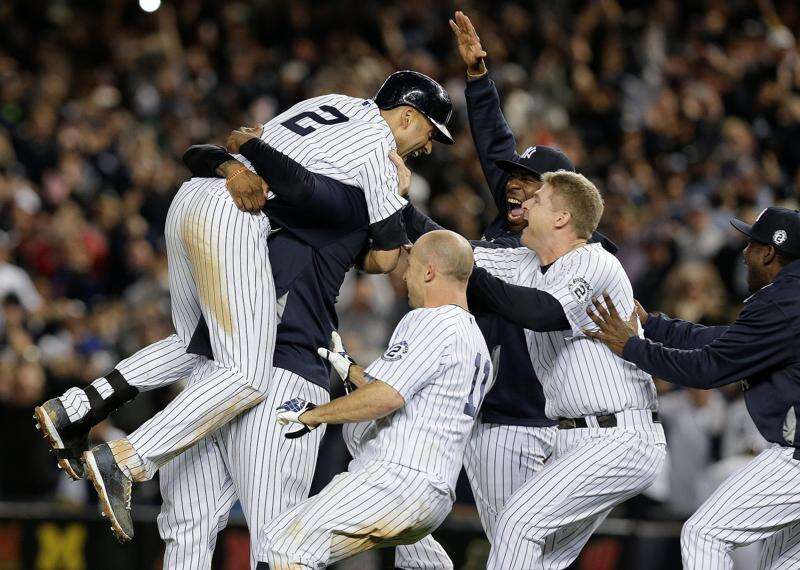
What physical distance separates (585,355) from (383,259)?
39.5 inches

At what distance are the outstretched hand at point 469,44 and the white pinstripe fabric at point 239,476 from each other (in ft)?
6.62

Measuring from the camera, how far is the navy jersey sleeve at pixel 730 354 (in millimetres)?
5445

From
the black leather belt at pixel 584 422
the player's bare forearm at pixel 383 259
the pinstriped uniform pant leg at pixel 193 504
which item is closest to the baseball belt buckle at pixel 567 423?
the black leather belt at pixel 584 422

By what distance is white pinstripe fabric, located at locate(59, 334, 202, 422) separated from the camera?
5605 millimetres

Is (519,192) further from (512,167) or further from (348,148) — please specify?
(348,148)

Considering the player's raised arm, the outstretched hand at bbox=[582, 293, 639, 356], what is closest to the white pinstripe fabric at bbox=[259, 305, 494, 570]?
the outstretched hand at bbox=[582, 293, 639, 356]

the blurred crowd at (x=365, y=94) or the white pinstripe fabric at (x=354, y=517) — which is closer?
the white pinstripe fabric at (x=354, y=517)

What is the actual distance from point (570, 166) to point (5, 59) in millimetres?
9994

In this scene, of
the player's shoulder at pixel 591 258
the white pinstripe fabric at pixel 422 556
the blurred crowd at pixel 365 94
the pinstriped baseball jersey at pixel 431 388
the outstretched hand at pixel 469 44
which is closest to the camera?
the pinstriped baseball jersey at pixel 431 388

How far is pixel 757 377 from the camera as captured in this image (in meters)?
5.64

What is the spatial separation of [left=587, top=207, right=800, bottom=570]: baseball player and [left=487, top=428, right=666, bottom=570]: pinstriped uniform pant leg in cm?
32

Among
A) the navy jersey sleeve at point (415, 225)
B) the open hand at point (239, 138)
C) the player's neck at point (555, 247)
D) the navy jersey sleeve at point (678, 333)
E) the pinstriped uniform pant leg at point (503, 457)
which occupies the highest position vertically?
the open hand at point (239, 138)

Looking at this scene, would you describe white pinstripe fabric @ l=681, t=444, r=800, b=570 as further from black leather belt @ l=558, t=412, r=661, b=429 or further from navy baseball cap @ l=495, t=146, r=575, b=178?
navy baseball cap @ l=495, t=146, r=575, b=178

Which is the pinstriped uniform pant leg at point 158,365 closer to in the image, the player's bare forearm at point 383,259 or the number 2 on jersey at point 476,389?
the player's bare forearm at point 383,259
